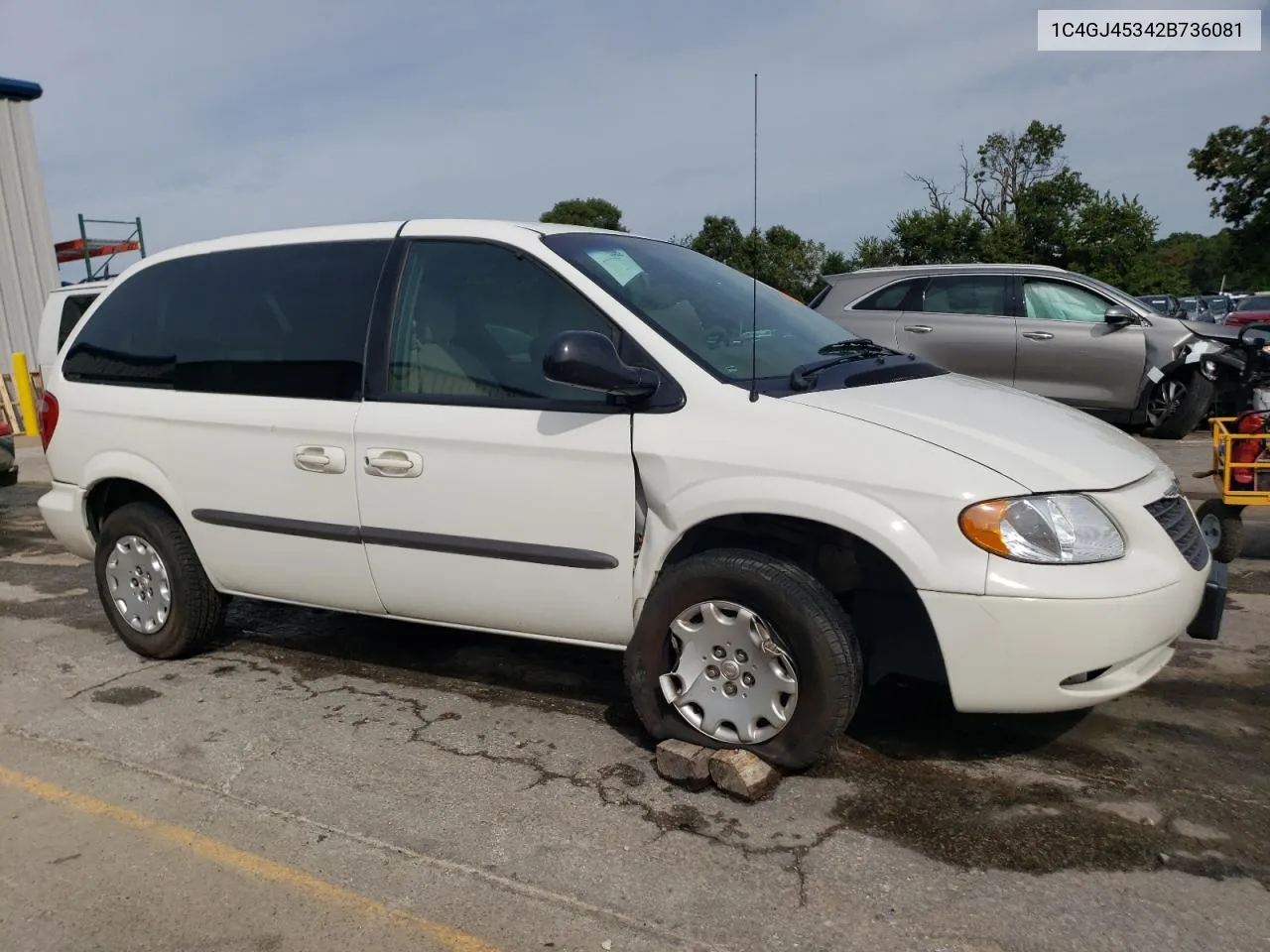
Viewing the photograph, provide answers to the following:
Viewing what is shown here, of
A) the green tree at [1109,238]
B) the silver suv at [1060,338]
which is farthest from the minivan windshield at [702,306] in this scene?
the green tree at [1109,238]

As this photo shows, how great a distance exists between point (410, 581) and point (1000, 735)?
7.08ft

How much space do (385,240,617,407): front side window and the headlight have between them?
1312 mm

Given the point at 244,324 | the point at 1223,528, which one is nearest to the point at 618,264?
the point at 244,324

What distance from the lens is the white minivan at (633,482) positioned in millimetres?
2949

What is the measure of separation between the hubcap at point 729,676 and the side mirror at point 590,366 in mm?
732

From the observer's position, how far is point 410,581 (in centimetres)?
383

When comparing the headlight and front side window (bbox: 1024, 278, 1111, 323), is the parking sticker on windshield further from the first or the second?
front side window (bbox: 1024, 278, 1111, 323)

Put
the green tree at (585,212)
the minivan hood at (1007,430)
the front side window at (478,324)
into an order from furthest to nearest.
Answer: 1. the green tree at (585,212)
2. the front side window at (478,324)
3. the minivan hood at (1007,430)

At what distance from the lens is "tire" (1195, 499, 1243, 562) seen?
17.7 feet

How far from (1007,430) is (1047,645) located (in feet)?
2.25

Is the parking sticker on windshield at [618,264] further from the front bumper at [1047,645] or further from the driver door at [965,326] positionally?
the driver door at [965,326]

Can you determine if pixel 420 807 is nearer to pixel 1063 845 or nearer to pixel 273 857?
pixel 273 857

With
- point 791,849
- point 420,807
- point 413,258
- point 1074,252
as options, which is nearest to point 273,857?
point 420,807

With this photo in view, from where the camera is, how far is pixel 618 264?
149 inches
